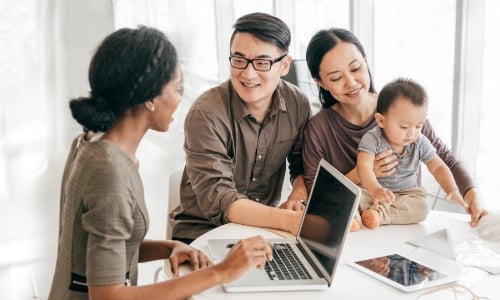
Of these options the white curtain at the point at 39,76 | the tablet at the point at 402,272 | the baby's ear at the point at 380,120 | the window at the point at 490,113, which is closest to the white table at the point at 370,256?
the tablet at the point at 402,272

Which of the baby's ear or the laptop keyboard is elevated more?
the baby's ear

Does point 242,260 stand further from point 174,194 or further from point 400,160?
point 174,194

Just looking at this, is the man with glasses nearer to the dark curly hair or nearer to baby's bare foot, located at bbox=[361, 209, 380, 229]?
baby's bare foot, located at bbox=[361, 209, 380, 229]

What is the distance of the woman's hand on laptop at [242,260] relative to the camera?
3.62 ft

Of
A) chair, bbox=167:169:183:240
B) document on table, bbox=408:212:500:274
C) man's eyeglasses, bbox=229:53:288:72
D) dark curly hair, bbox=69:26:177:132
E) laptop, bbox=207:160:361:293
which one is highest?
dark curly hair, bbox=69:26:177:132

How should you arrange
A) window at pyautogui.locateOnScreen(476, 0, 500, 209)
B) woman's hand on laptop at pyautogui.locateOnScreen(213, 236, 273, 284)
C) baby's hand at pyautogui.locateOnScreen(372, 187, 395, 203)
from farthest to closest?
1. window at pyautogui.locateOnScreen(476, 0, 500, 209)
2. baby's hand at pyautogui.locateOnScreen(372, 187, 395, 203)
3. woman's hand on laptop at pyautogui.locateOnScreen(213, 236, 273, 284)

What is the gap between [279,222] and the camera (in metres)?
1.55

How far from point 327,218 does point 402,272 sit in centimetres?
21

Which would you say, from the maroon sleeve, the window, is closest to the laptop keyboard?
the maroon sleeve

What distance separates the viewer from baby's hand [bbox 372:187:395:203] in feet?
4.90

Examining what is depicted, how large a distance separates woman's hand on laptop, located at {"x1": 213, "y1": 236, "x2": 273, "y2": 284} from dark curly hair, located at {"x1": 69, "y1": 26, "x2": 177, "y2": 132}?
374mm

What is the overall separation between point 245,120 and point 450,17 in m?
1.05

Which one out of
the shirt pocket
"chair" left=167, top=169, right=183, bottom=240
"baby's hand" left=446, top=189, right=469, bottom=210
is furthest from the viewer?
"chair" left=167, top=169, right=183, bottom=240

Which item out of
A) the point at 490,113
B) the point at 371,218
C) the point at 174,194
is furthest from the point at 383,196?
the point at 490,113
